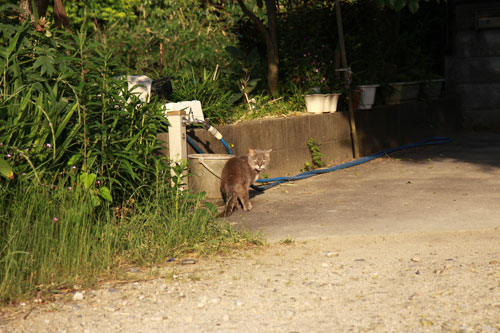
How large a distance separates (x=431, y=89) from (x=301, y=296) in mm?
8133

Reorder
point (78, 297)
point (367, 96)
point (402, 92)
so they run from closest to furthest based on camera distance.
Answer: point (78, 297) → point (367, 96) → point (402, 92)

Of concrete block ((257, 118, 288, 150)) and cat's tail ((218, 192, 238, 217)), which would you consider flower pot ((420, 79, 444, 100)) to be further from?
cat's tail ((218, 192, 238, 217))

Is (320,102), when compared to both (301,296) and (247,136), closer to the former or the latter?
(247,136)

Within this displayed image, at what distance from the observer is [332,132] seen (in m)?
8.95

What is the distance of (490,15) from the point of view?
440 inches

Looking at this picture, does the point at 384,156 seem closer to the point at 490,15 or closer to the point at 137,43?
the point at 490,15

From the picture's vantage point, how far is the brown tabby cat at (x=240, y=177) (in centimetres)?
614

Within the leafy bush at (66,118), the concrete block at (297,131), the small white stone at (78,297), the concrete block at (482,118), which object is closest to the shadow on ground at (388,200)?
the concrete block at (297,131)

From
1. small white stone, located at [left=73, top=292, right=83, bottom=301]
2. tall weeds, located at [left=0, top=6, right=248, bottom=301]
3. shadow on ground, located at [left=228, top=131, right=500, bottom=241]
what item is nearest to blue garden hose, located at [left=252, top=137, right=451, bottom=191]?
shadow on ground, located at [left=228, top=131, right=500, bottom=241]

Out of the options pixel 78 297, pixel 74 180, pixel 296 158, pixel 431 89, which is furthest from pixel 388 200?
pixel 431 89

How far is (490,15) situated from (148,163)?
7.84m

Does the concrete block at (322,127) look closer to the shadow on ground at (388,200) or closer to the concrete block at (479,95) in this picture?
the shadow on ground at (388,200)

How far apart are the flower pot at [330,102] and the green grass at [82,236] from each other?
13.0 feet

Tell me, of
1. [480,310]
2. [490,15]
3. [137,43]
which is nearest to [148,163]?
[480,310]
